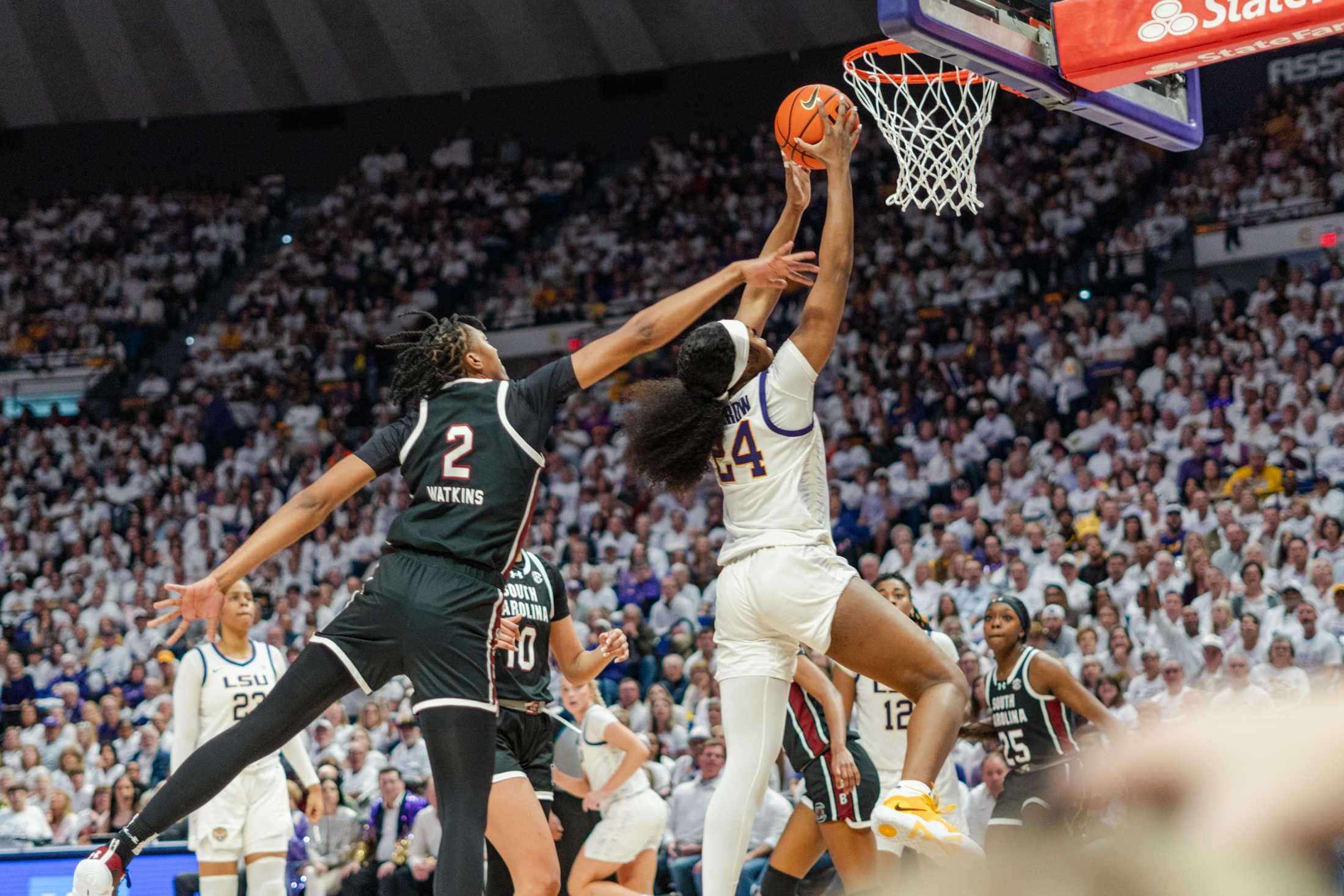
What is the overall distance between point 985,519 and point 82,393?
15.8 m

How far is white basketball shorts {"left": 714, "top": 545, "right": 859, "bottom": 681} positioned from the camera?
17.1 feet

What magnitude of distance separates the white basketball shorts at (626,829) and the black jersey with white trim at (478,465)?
3.44 meters

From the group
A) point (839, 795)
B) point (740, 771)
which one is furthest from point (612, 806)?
point (740, 771)

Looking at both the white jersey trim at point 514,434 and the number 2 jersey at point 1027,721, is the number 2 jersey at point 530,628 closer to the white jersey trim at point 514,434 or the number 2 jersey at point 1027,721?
the white jersey trim at point 514,434

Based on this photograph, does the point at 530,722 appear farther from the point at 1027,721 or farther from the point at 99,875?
the point at 1027,721

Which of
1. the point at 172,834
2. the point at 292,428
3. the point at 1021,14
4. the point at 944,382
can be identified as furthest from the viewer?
the point at 292,428

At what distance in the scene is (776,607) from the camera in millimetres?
5270

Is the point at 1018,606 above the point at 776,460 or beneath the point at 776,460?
beneath

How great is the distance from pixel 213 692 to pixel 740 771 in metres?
3.94

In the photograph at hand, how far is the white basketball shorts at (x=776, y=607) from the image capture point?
17.1 ft

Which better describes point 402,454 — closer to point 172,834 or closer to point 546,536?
point 172,834

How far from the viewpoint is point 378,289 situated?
24.2m

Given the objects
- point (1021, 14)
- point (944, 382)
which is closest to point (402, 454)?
point (1021, 14)

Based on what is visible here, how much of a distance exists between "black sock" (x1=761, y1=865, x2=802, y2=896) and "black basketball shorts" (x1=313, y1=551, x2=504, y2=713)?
120 inches
